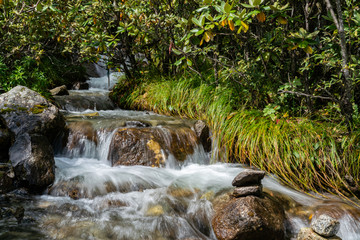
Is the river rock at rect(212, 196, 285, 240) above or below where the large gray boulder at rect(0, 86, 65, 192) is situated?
below

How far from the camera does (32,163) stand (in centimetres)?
335

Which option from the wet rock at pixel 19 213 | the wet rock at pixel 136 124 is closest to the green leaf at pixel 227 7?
the wet rock at pixel 136 124

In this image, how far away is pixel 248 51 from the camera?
4.85m

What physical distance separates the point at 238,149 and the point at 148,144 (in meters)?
1.61

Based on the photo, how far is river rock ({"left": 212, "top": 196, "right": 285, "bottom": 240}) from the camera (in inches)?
103

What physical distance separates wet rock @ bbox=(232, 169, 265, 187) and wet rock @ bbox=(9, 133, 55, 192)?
8.32 feet

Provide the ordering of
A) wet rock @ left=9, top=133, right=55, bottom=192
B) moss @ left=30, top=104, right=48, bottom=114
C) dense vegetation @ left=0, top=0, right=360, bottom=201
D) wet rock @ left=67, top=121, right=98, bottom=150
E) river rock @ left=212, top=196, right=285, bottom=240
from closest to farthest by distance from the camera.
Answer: river rock @ left=212, top=196, right=285, bottom=240 → wet rock @ left=9, top=133, right=55, bottom=192 → dense vegetation @ left=0, top=0, right=360, bottom=201 → moss @ left=30, top=104, right=48, bottom=114 → wet rock @ left=67, top=121, right=98, bottom=150

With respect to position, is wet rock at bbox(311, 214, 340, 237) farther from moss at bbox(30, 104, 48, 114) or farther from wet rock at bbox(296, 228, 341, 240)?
moss at bbox(30, 104, 48, 114)

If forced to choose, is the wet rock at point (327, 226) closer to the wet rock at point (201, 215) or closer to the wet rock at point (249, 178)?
the wet rock at point (249, 178)

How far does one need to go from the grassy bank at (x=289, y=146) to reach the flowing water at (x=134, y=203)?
0.26 m

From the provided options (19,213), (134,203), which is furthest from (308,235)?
(19,213)

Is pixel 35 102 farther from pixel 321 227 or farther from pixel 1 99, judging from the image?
pixel 321 227

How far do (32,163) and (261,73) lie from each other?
3947 mm

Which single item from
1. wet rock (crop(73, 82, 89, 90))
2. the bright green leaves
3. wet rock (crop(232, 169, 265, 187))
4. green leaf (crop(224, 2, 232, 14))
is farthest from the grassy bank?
wet rock (crop(73, 82, 89, 90))
